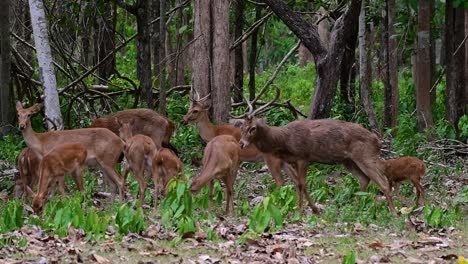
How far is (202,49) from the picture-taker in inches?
695

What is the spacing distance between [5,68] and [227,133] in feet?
12.9

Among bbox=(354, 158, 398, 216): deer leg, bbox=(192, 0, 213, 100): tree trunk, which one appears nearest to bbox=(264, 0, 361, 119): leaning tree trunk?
bbox=(192, 0, 213, 100): tree trunk

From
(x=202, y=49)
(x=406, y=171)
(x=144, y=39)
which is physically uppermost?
(x=144, y=39)

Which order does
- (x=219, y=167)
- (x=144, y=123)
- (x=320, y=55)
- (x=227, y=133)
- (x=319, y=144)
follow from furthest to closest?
(x=320, y=55), (x=144, y=123), (x=227, y=133), (x=319, y=144), (x=219, y=167)

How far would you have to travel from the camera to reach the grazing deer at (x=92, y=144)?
41.6 ft

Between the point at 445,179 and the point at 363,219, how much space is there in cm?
394

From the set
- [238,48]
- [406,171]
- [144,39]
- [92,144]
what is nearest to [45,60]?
[92,144]

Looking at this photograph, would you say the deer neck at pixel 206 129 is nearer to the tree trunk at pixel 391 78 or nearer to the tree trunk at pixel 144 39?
the tree trunk at pixel 144 39

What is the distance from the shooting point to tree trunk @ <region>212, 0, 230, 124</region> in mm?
17203

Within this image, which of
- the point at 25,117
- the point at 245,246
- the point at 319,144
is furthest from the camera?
the point at 25,117

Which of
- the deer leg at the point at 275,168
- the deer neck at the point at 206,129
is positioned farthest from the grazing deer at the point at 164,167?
the deer neck at the point at 206,129

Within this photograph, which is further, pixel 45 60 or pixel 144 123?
pixel 144 123

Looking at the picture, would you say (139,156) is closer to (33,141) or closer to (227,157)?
(227,157)

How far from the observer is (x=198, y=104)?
16.0 metres
